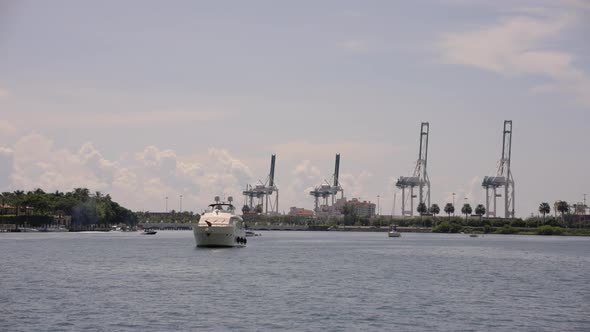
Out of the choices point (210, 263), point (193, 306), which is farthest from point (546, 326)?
point (210, 263)

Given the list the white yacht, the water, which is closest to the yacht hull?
the white yacht

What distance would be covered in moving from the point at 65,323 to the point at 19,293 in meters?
17.0

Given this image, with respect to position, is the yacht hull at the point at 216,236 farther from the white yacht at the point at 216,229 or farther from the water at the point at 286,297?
the water at the point at 286,297

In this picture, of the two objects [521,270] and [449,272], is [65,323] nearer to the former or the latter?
[449,272]

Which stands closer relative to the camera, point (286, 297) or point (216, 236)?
point (286, 297)

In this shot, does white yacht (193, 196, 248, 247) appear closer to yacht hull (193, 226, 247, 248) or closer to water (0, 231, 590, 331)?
yacht hull (193, 226, 247, 248)

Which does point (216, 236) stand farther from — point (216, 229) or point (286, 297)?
point (286, 297)

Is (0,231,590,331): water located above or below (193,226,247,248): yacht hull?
below

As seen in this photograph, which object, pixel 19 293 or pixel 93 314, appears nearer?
pixel 93 314

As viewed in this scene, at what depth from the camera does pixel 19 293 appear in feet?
206

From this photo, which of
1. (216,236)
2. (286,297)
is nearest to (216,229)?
(216,236)

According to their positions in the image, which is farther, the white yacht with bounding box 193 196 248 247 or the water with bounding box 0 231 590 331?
the white yacht with bounding box 193 196 248 247

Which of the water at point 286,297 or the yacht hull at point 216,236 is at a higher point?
the yacht hull at point 216,236

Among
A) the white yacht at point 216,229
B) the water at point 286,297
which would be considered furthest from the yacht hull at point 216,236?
the water at point 286,297
